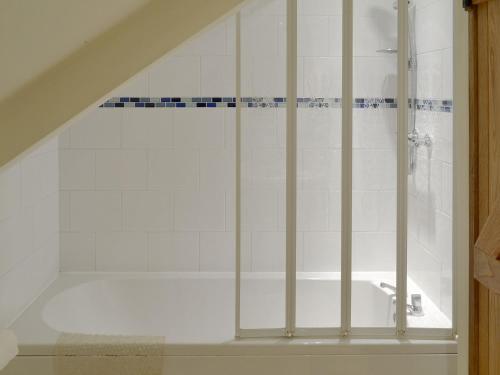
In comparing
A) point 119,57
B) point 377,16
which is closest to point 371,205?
point 377,16

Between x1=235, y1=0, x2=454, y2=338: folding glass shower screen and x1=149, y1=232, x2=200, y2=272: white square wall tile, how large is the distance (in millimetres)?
1095

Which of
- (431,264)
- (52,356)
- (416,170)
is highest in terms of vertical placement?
(416,170)

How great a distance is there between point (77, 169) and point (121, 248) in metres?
0.47

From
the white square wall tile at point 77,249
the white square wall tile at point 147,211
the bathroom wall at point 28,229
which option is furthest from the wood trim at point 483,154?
the white square wall tile at point 77,249

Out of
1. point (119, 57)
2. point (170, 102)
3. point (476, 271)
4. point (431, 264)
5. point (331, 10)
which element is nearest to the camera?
point (119, 57)

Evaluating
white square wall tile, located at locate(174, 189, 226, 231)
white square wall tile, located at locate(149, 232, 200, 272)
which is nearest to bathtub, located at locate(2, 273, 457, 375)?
white square wall tile, located at locate(149, 232, 200, 272)

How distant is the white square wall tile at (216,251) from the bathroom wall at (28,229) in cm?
76

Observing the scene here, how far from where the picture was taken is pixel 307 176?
2.70 metres

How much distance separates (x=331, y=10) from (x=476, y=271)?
162 cm

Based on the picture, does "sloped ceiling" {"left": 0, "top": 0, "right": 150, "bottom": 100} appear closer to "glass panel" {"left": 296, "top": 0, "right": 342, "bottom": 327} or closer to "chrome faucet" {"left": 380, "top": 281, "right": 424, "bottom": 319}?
"glass panel" {"left": 296, "top": 0, "right": 342, "bottom": 327}

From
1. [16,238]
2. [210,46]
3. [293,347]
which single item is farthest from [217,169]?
[293,347]

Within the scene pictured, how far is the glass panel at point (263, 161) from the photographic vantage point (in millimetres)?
2656

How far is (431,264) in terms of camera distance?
2785 millimetres

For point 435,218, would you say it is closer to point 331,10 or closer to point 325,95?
point 325,95
